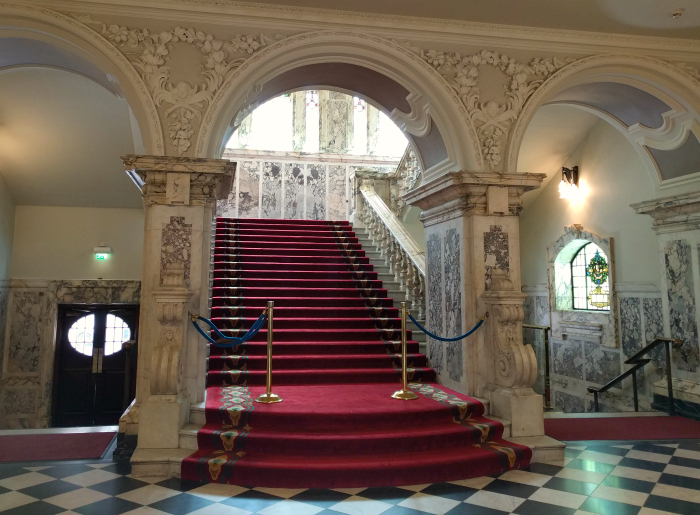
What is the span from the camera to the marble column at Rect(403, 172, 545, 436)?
5590 mm

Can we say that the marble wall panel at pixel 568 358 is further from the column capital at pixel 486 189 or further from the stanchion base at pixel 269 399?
the stanchion base at pixel 269 399

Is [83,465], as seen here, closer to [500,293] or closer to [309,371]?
[309,371]

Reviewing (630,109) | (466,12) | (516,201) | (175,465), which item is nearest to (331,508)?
(175,465)

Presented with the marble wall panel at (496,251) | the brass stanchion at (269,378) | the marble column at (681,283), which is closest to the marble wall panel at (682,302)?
the marble column at (681,283)

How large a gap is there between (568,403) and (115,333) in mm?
8817

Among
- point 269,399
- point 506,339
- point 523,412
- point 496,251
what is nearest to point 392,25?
point 496,251

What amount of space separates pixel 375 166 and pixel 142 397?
10.5 meters

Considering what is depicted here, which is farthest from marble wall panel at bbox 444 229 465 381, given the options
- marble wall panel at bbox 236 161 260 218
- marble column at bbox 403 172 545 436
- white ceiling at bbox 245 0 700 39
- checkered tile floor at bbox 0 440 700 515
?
marble wall panel at bbox 236 161 260 218

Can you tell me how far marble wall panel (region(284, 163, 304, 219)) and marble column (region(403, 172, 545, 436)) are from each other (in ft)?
25.5

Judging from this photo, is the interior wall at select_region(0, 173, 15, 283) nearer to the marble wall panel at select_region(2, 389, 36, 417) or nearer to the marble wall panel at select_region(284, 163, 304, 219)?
the marble wall panel at select_region(2, 389, 36, 417)

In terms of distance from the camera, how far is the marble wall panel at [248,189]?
13.9m

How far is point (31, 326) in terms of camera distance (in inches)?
391

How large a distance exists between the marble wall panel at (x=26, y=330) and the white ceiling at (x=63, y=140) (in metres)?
1.84

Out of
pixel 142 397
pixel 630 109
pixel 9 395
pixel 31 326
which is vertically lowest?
pixel 9 395
